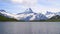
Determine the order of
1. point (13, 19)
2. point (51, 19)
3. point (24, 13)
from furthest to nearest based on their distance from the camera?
point (24, 13), point (13, 19), point (51, 19)

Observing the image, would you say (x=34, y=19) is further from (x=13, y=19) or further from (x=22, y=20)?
(x=13, y=19)

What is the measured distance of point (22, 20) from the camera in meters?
74.9

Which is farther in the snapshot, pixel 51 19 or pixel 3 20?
pixel 3 20

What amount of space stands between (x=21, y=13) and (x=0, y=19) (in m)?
20.2

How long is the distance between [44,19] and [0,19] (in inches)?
763

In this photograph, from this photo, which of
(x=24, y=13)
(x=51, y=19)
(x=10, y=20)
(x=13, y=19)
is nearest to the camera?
(x=51, y=19)

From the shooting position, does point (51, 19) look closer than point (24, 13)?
Yes

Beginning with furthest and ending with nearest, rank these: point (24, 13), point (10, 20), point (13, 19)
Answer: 1. point (24, 13)
2. point (10, 20)
3. point (13, 19)

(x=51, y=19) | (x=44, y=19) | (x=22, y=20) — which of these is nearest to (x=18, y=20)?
(x=22, y=20)

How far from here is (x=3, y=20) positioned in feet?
236

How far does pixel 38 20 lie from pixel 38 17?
1.38 metres

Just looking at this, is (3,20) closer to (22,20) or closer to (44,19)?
(22,20)

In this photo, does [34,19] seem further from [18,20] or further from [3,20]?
[3,20]

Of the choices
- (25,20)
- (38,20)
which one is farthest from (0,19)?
(38,20)
